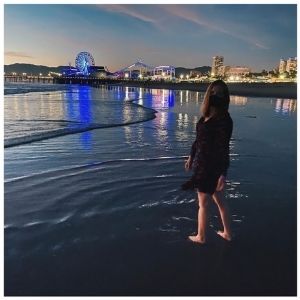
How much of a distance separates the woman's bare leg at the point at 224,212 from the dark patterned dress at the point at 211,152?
0.68 ft

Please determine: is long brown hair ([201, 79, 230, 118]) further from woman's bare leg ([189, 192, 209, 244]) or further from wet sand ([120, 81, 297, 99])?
wet sand ([120, 81, 297, 99])

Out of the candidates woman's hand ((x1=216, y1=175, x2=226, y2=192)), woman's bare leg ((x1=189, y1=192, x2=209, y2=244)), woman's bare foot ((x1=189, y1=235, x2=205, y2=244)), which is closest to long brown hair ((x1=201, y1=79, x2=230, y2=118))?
woman's hand ((x1=216, y1=175, x2=226, y2=192))

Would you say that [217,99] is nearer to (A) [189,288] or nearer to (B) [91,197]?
(A) [189,288]

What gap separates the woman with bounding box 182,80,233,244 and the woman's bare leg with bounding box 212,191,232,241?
0.06m

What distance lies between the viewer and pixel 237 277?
3.34 m

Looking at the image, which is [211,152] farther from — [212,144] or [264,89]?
[264,89]

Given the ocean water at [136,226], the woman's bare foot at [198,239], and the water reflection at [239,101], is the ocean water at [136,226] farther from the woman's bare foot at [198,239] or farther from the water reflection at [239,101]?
the water reflection at [239,101]

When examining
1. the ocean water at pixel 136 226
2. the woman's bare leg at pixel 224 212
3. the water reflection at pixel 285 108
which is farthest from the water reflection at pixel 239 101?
the woman's bare leg at pixel 224 212

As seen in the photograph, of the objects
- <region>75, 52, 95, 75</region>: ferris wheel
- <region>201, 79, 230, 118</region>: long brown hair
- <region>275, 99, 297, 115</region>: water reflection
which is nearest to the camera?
<region>201, 79, 230, 118</region>: long brown hair

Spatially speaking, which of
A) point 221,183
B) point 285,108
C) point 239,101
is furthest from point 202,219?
point 239,101

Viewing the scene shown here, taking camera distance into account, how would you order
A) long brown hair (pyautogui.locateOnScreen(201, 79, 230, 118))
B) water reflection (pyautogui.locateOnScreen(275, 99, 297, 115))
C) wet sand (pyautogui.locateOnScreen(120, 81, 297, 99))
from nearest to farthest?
long brown hair (pyautogui.locateOnScreen(201, 79, 230, 118)) < water reflection (pyautogui.locateOnScreen(275, 99, 297, 115)) < wet sand (pyautogui.locateOnScreen(120, 81, 297, 99))

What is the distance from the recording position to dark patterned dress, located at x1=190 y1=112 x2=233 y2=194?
144 inches

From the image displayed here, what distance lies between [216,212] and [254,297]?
1903 millimetres

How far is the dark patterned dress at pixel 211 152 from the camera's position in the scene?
3648mm
